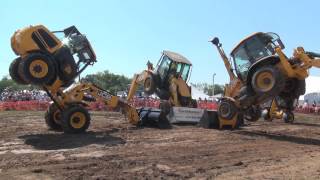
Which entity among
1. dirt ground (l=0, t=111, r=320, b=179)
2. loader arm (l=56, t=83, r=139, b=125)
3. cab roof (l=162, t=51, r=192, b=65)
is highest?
cab roof (l=162, t=51, r=192, b=65)

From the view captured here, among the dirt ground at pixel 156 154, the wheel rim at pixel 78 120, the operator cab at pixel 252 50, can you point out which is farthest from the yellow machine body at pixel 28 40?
the operator cab at pixel 252 50

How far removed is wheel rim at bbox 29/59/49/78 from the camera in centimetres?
1350

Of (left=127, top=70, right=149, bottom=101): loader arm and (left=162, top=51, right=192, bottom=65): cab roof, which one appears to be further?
(left=127, top=70, right=149, bottom=101): loader arm

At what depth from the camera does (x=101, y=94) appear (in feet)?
51.9

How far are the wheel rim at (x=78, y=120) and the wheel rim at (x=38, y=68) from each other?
152 cm

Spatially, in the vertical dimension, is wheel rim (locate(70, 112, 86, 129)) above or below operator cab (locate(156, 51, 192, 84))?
below

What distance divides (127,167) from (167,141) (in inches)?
156

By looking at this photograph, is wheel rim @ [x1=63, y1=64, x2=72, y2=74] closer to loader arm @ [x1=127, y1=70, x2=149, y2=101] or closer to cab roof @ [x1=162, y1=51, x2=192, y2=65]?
loader arm @ [x1=127, y1=70, x2=149, y2=101]

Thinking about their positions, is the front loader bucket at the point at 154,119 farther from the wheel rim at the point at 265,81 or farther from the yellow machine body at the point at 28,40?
the yellow machine body at the point at 28,40

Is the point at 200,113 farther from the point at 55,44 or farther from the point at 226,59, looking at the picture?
the point at 55,44

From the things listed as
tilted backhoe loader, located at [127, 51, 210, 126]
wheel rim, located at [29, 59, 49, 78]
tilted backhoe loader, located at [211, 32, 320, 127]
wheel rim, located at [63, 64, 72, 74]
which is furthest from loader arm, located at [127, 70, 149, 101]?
wheel rim, located at [29, 59, 49, 78]

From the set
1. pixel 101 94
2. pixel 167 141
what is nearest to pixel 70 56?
pixel 101 94

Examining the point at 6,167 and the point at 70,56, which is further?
the point at 70,56

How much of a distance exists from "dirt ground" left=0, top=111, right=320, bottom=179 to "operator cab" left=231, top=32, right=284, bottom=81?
2120 millimetres
